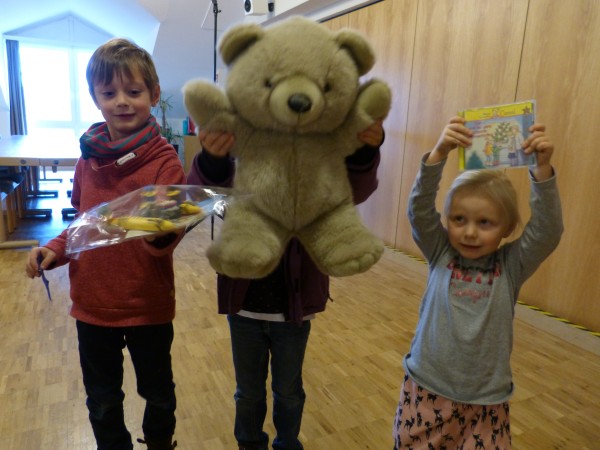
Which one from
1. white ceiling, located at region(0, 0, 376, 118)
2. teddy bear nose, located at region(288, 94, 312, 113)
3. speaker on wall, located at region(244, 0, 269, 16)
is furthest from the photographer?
white ceiling, located at region(0, 0, 376, 118)

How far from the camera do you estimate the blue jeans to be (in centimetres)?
102

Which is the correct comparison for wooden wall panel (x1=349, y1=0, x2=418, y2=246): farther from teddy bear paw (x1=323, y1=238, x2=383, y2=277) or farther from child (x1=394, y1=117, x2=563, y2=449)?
teddy bear paw (x1=323, y1=238, x2=383, y2=277)

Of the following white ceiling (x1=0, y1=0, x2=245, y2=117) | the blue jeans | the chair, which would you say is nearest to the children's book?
the blue jeans

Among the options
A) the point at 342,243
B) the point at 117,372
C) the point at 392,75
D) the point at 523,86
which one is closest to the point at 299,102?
the point at 342,243

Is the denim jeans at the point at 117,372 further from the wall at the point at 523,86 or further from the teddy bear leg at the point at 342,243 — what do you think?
the wall at the point at 523,86

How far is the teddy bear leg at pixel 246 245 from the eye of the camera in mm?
775

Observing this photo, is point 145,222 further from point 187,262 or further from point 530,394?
point 187,262

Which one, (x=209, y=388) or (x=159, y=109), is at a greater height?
(x=159, y=109)

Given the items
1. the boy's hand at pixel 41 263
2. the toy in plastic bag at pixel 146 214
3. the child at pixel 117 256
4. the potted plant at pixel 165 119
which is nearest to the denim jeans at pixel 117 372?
the child at pixel 117 256

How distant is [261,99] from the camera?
2.48 ft

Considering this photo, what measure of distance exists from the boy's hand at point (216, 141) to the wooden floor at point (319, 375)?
0.93m

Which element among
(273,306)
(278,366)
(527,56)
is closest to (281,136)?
(273,306)

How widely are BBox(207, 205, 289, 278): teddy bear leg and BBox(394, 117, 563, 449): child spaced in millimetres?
350

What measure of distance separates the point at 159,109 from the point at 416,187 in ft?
22.4
